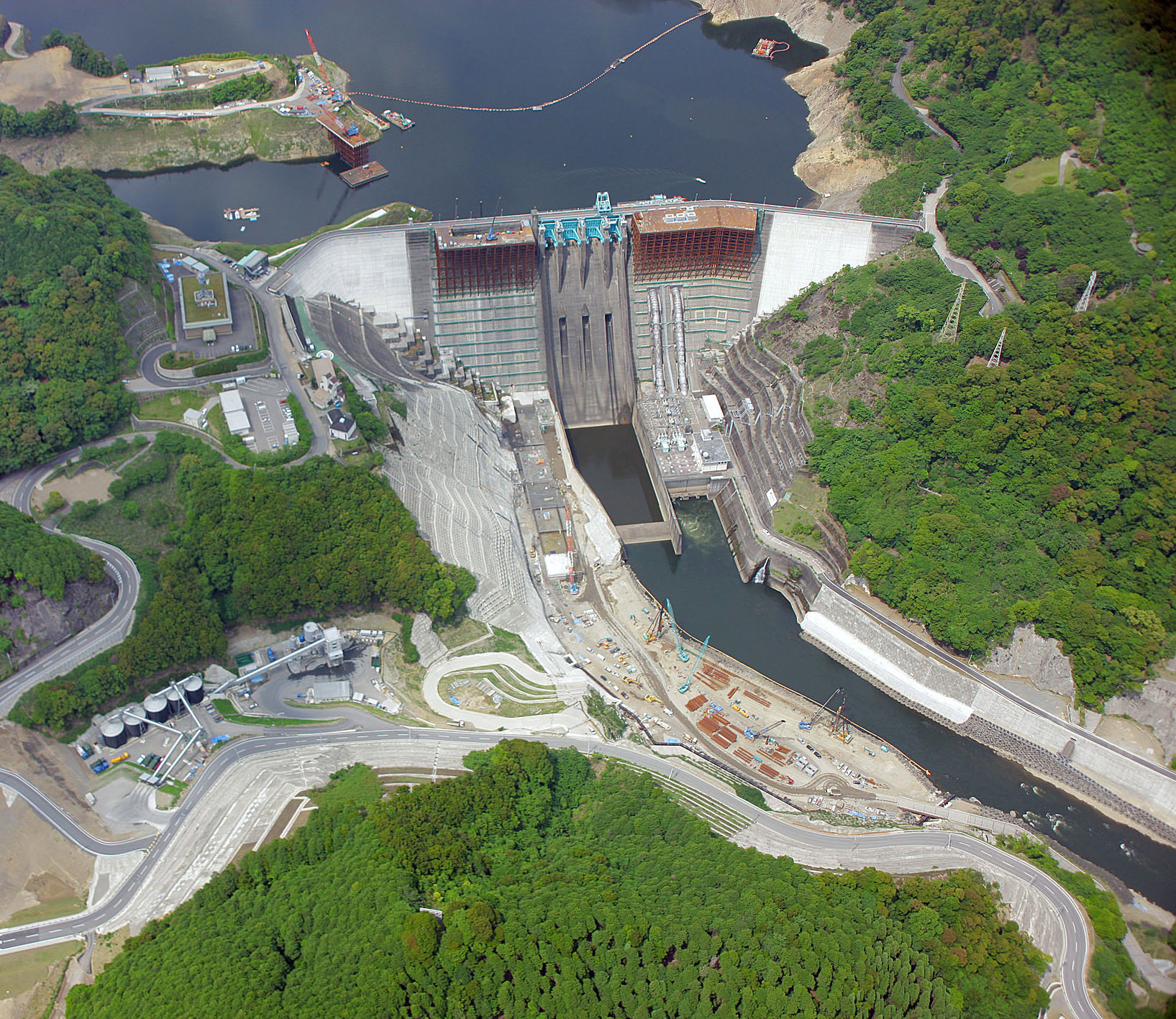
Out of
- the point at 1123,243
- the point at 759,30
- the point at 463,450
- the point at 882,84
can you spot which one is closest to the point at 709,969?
the point at 463,450

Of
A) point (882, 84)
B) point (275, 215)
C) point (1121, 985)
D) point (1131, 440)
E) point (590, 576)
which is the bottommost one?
point (1121, 985)

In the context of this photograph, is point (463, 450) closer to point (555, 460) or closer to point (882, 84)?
point (555, 460)

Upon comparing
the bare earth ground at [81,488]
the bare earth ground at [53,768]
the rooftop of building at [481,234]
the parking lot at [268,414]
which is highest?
the rooftop of building at [481,234]

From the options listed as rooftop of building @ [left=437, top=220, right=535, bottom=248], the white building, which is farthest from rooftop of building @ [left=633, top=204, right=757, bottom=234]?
the white building

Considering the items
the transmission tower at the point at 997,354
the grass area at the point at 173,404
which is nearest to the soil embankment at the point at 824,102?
the transmission tower at the point at 997,354

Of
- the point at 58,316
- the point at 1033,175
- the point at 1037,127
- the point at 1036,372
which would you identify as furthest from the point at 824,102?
the point at 58,316

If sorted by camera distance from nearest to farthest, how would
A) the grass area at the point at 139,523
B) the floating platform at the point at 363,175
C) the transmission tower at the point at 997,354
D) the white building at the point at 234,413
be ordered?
the grass area at the point at 139,523, the white building at the point at 234,413, the transmission tower at the point at 997,354, the floating platform at the point at 363,175

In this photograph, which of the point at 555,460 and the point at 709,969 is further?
the point at 555,460

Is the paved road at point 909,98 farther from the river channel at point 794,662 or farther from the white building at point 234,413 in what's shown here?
the white building at point 234,413
